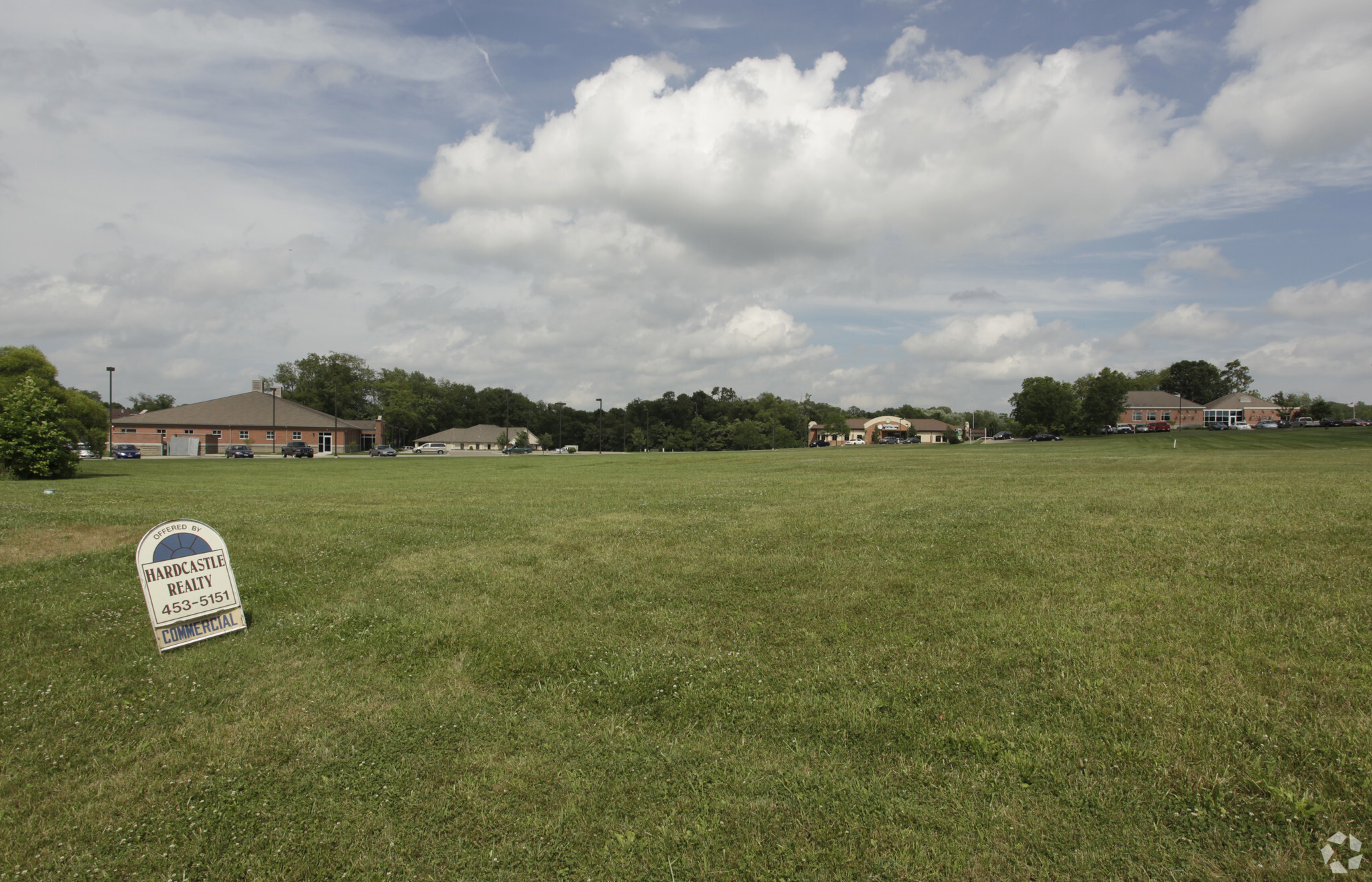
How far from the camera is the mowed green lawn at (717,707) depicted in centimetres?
427

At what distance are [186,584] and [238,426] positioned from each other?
302ft

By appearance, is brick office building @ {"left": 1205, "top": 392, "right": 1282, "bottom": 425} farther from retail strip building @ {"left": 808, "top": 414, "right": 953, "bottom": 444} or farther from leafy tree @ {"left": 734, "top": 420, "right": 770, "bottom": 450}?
leafy tree @ {"left": 734, "top": 420, "right": 770, "bottom": 450}

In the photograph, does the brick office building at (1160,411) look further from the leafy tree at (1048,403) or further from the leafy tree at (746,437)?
the leafy tree at (746,437)

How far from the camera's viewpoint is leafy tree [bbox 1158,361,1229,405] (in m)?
134

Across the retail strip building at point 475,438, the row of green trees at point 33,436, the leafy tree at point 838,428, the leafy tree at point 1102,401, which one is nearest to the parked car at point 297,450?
the retail strip building at point 475,438

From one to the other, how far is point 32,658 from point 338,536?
5556mm

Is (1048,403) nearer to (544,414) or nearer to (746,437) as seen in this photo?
(746,437)

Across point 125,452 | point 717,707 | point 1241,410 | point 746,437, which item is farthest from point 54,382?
point 1241,410

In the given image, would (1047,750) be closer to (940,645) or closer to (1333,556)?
(940,645)

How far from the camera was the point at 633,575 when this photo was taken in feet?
32.4

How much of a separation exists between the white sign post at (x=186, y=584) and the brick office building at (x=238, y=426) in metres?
88.0

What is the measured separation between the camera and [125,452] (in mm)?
71688

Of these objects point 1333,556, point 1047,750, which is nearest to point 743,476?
point 1333,556

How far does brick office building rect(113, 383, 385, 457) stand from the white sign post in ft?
289
